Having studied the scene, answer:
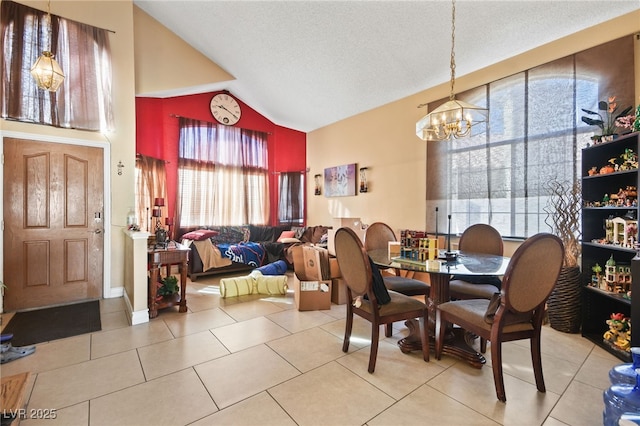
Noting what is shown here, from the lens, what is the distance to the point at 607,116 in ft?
8.79

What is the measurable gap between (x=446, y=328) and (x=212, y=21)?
4850 mm

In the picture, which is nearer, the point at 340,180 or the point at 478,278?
the point at 478,278

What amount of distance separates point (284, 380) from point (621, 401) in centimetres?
177

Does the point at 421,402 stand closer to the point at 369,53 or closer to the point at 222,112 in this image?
the point at 369,53

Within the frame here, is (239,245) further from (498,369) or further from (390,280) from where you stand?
(498,369)

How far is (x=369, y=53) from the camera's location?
12.4ft

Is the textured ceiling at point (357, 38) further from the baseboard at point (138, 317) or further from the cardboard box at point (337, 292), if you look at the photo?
the baseboard at point (138, 317)

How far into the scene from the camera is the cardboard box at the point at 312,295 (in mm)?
3199

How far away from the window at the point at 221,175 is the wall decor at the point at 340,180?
1.47m


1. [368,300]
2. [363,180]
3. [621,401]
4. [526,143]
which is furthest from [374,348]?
[363,180]

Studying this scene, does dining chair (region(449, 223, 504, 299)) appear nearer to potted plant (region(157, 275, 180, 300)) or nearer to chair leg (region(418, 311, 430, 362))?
chair leg (region(418, 311, 430, 362))

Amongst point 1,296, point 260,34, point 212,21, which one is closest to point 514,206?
point 260,34

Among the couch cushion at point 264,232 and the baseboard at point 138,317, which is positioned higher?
the couch cushion at point 264,232

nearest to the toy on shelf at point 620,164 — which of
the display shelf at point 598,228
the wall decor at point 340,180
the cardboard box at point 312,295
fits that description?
the display shelf at point 598,228
